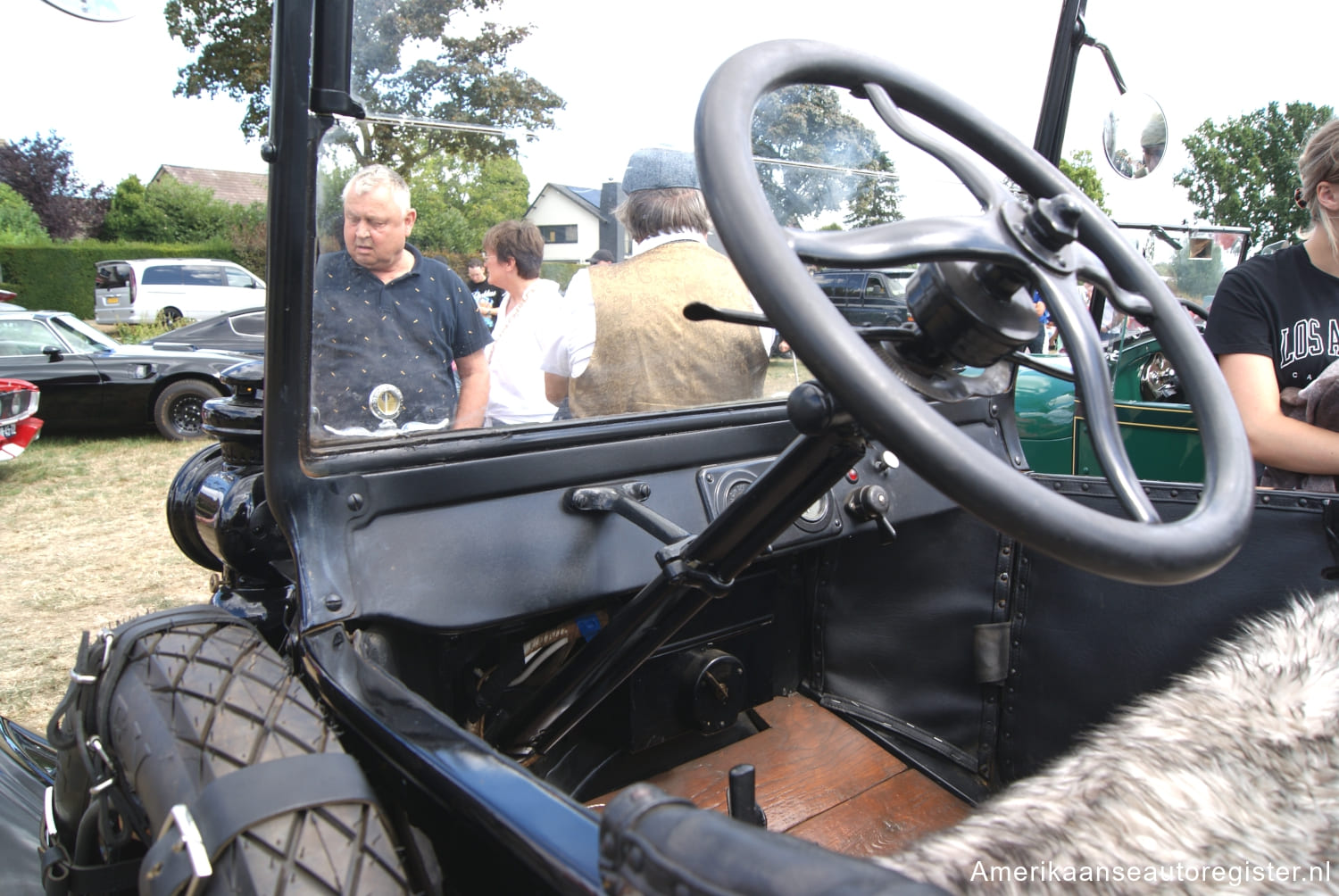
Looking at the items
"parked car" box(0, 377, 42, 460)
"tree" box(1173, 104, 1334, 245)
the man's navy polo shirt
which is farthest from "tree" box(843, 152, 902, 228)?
"parked car" box(0, 377, 42, 460)

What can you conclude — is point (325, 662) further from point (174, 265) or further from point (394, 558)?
point (174, 265)

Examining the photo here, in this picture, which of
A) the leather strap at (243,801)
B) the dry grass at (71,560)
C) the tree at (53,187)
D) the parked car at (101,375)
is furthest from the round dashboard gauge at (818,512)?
the tree at (53,187)

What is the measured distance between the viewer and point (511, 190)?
1494 mm

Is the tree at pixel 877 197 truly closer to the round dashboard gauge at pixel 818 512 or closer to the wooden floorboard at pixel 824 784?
the round dashboard gauge at pixel 818 512

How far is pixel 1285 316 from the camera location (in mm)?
2217

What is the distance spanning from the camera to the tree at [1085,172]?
7.15 ft

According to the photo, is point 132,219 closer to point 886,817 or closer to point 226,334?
point 226,334

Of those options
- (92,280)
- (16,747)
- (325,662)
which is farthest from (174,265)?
(325,662)

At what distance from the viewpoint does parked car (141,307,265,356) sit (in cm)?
1096

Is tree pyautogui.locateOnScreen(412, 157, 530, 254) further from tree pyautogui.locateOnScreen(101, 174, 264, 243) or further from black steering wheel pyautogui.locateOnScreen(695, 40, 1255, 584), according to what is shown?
tree pyautogui.locateOnScreen(101, 174, 264, 243)

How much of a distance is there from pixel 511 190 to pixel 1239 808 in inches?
49.9

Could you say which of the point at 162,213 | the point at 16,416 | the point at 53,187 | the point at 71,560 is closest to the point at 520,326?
the point at 71,560

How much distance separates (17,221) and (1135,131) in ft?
79.8

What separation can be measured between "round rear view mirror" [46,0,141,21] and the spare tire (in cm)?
79
